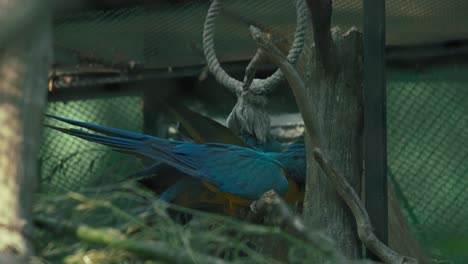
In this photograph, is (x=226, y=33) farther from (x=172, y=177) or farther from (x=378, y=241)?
(x=378, y=241)

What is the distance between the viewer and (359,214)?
1.40 meters

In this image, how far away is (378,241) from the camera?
4.52 ft

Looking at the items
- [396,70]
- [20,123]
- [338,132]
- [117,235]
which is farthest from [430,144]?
[20,123]

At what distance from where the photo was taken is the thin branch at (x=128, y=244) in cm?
69

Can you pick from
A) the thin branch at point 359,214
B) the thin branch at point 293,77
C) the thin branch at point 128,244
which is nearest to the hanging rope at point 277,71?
the thin branch at point 293,77

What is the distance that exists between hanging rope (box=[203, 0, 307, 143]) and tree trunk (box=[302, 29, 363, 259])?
0.77 feet

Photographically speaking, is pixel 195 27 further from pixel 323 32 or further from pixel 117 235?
pixel 117 235

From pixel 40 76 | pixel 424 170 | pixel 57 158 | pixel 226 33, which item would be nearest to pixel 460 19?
pixel 424 170

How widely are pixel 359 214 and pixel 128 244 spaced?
0.80m

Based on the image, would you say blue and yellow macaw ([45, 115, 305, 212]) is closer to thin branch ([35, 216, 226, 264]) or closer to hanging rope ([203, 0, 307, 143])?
hanging rope ([203, 0, 307, 143])

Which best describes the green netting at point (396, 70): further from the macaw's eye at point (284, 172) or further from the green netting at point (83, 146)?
the macaw's eye at point (284, 172)

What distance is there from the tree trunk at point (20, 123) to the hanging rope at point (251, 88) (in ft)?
3.89

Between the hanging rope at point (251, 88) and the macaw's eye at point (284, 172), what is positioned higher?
the hanging rope at point (251, 88)

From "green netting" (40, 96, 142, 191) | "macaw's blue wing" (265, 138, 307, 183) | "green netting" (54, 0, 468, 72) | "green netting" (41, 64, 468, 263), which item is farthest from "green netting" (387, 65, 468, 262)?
"green netting" (40, 96, 142, 191)
